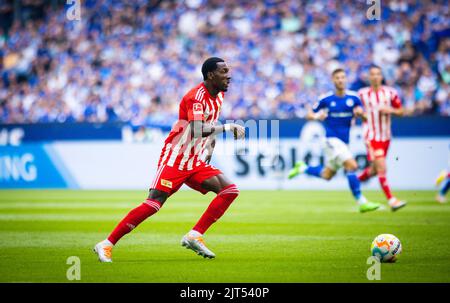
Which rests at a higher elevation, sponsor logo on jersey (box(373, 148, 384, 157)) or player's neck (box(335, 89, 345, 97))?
player's neck (box(335, 89, 345, 97))

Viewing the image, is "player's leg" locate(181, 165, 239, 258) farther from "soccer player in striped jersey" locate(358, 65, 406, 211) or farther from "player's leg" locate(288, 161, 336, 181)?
"soccer player in striped jersey" locate(358, 65, 406, 211)

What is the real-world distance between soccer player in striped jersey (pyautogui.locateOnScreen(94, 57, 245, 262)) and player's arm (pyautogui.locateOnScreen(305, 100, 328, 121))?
5.99 meters

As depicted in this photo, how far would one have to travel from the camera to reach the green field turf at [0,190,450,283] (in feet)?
27.0

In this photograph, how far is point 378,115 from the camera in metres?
16.6

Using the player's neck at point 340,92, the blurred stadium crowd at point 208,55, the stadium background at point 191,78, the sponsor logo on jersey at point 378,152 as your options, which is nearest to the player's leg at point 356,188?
the sponsor logo on jersey at point 378,152

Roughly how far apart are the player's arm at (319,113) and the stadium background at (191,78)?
5.28 meters

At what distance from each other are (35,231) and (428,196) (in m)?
9.76

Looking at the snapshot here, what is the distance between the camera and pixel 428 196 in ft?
62.2

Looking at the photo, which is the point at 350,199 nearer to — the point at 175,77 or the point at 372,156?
the point at 372,156

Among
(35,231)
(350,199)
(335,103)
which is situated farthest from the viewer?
(350,199)

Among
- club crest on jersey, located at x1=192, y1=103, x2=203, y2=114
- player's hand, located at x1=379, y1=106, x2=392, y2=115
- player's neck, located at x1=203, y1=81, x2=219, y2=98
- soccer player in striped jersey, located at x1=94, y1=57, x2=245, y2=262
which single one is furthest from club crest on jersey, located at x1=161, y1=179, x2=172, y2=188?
player's hand, located at x1=379, y1=106, x2=392, y2=115

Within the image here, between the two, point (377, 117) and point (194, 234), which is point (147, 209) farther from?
point (377, 117)

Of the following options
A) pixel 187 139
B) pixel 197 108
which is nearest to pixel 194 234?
pixel 187 139
